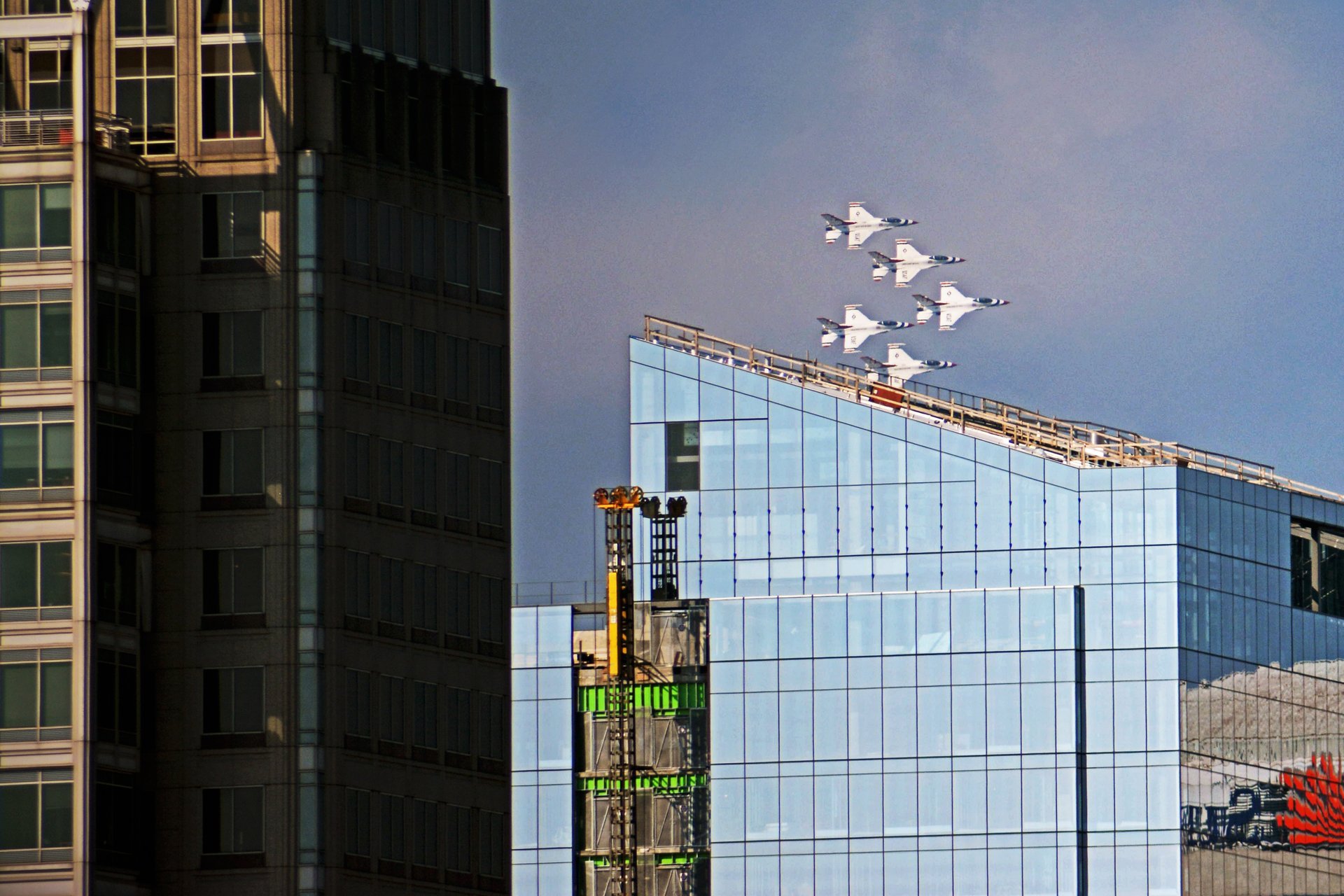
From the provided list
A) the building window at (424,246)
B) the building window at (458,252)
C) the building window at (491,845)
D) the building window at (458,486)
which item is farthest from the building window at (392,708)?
the building window at (458,252)

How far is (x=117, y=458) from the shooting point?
361ft

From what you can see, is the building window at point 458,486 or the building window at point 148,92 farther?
the building window at point 458,486

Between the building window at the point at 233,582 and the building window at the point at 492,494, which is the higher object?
the building window at the point at 492,494

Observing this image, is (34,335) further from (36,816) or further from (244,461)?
(36,816)

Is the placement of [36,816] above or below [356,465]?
below

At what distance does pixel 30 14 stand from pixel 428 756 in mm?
30185

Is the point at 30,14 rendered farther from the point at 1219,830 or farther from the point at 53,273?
the point at 1219,830

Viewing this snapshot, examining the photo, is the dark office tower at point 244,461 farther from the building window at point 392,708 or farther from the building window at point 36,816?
the building window at point 392,708

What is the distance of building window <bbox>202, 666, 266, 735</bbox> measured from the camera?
363 feet

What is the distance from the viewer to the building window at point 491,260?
122 m

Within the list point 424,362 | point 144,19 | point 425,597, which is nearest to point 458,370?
point 424,362

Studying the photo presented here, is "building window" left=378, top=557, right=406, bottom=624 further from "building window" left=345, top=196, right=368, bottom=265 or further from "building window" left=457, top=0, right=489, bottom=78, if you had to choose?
"building window" left=457, top=0, right=489, bottom=78

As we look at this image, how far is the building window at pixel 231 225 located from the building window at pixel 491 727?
1926 centimetres

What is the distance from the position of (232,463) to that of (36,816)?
49.7 feet
